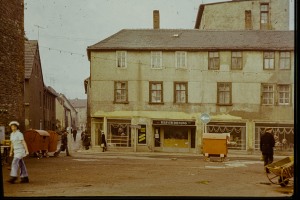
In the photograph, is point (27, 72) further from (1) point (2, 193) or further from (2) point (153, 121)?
(1) point (2, 193)

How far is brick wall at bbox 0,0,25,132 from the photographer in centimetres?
1830

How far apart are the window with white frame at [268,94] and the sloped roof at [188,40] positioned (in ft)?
9.02

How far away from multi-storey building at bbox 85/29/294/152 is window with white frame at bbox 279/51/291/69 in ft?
2.70

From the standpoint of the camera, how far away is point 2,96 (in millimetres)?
18359

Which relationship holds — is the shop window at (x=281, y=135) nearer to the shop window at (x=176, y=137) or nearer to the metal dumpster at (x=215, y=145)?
the shop window at (x=176, y=137)

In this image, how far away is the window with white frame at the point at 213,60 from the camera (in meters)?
33.5

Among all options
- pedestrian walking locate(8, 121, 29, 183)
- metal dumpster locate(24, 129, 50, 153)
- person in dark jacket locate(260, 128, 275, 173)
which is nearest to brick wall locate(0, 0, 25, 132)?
metal dumpster locate(24, 129, 50, 153)

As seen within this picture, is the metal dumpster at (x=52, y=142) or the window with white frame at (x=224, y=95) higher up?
the window with white frame at (x=224, y=95)

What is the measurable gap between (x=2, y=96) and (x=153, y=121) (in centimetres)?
1640

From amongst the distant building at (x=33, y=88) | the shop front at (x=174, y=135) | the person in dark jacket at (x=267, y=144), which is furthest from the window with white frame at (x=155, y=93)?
the person in dark jacket at (x=267, y=144)

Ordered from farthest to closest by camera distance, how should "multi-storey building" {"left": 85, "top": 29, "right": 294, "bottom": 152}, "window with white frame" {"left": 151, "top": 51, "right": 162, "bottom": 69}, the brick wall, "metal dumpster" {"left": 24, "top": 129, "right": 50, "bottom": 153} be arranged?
"window with white frame" {"left": 151, "top": 51, "right": 162, "bottom": 69} < "multi-storey building" {"left": 85, "top": 29, "right": 294, "bottom": 152} < "metal dumpster" {"left": 24, "top": 129, "right": 50, "bottom": 153} < the brick wall

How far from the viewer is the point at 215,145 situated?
75.7 ft

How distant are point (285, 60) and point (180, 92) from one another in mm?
7438

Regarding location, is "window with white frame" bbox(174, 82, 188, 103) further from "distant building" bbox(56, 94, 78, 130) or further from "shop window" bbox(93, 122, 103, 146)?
"distant building" bbox(56, 94, 78, 130)
